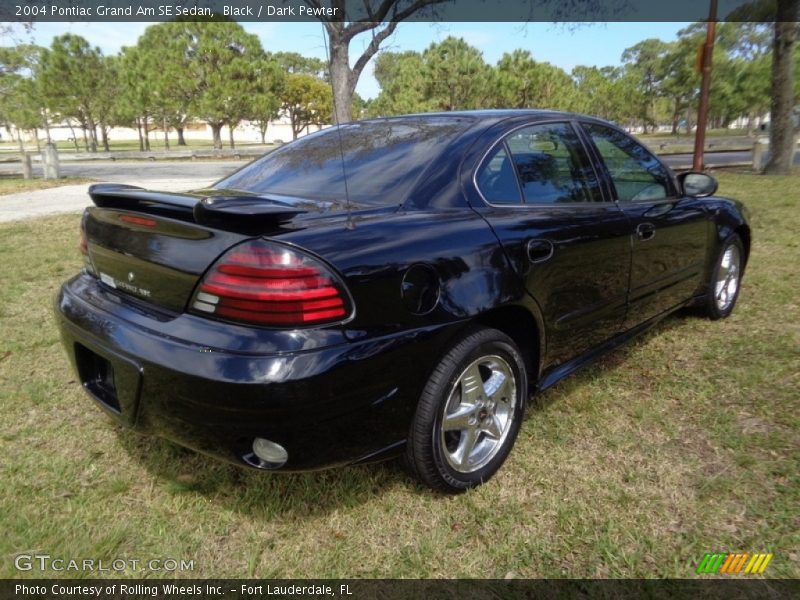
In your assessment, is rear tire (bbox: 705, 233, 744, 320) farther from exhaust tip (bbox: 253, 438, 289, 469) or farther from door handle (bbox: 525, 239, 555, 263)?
exhaust tip (bbox: 253, 438, 289, 469)

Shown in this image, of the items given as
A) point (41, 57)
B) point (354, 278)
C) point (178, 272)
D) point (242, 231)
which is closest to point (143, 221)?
point (178, 272)

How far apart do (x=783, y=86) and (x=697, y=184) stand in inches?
492

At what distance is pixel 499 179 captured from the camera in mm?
2445

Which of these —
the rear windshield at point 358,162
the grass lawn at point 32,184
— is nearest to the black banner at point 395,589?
the rear windshield at point 358,162

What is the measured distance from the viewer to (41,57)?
115 ft

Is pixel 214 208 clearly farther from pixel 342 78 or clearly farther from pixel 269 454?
pixel 342 78

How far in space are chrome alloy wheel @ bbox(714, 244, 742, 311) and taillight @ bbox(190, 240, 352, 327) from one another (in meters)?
3.27

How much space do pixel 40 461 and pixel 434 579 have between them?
1844 mm

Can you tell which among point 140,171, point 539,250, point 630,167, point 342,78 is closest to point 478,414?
point 539,250

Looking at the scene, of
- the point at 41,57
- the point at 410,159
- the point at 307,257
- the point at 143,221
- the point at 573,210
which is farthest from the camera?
the point at 41,57

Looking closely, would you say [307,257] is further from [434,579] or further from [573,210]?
[573,210]

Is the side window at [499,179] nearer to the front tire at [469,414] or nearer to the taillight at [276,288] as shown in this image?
the front tire at [469,414]

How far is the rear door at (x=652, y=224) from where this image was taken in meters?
3.00

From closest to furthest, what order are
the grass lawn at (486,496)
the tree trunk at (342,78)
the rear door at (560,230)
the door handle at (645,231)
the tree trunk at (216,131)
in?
the grass lawn at (486,496), the rear door at (560,230), the door handle at (645,231), the tree trunk at (342,78), the tree trunk at (216,131)
